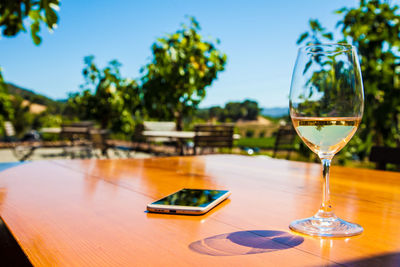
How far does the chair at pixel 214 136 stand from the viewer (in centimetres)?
452

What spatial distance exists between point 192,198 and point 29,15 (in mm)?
2146

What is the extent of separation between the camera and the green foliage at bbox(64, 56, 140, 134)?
9.43 m

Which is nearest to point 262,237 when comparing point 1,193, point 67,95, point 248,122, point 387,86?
point 1,193

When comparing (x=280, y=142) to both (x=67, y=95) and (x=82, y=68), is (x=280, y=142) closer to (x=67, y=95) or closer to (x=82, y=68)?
(x=82, y=68)

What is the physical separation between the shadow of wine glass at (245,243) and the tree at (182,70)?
18.1ft

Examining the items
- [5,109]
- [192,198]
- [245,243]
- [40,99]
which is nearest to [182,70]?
[192,198]

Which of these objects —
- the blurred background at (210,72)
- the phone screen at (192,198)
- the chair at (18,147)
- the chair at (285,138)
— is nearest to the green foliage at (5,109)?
the blurred background at (210,72)

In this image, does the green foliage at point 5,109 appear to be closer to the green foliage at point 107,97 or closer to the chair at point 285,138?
the green foliage at point 107,97

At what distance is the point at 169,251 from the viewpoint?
388 mm

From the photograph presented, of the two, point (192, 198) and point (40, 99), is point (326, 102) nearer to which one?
point (192, 198)

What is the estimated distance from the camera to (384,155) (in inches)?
58.0

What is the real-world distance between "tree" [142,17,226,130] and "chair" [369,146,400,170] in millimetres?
4579

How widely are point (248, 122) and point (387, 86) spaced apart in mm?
3502

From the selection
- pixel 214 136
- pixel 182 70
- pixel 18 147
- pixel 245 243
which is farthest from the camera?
pixel 18 147
